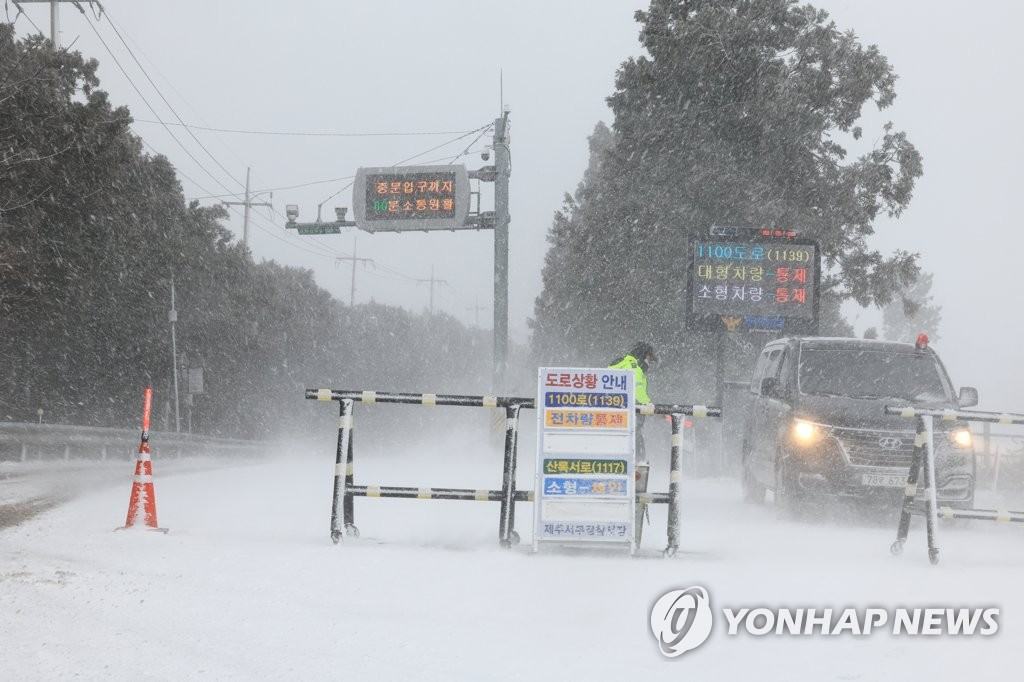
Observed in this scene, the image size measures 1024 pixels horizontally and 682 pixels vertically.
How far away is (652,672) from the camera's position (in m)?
5.25

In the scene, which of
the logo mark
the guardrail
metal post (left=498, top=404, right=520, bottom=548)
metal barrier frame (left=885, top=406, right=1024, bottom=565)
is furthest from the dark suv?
the guardrail

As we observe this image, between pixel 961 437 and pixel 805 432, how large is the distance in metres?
1.68

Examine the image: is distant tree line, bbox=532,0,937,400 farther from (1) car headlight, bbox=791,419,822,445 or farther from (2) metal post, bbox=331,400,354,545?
(2) metal post, bbox=331,400,354,545

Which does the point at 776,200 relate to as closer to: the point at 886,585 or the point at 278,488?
the point at 278,488

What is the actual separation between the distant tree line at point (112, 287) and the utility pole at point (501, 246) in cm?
1017

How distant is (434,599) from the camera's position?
6762mm

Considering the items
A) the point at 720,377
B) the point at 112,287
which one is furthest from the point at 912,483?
the point at 112,287

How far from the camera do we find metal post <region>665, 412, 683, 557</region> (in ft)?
29.1

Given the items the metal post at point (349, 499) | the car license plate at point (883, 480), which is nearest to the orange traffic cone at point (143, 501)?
the metal post at point (349, 499)

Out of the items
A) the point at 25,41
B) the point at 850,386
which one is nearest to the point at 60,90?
the point at 25,41

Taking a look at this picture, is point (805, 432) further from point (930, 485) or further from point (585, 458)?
point (585, 458)

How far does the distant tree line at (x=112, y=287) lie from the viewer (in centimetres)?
2683

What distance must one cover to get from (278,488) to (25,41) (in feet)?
61.2

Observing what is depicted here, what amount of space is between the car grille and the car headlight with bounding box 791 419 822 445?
0.29 metres
